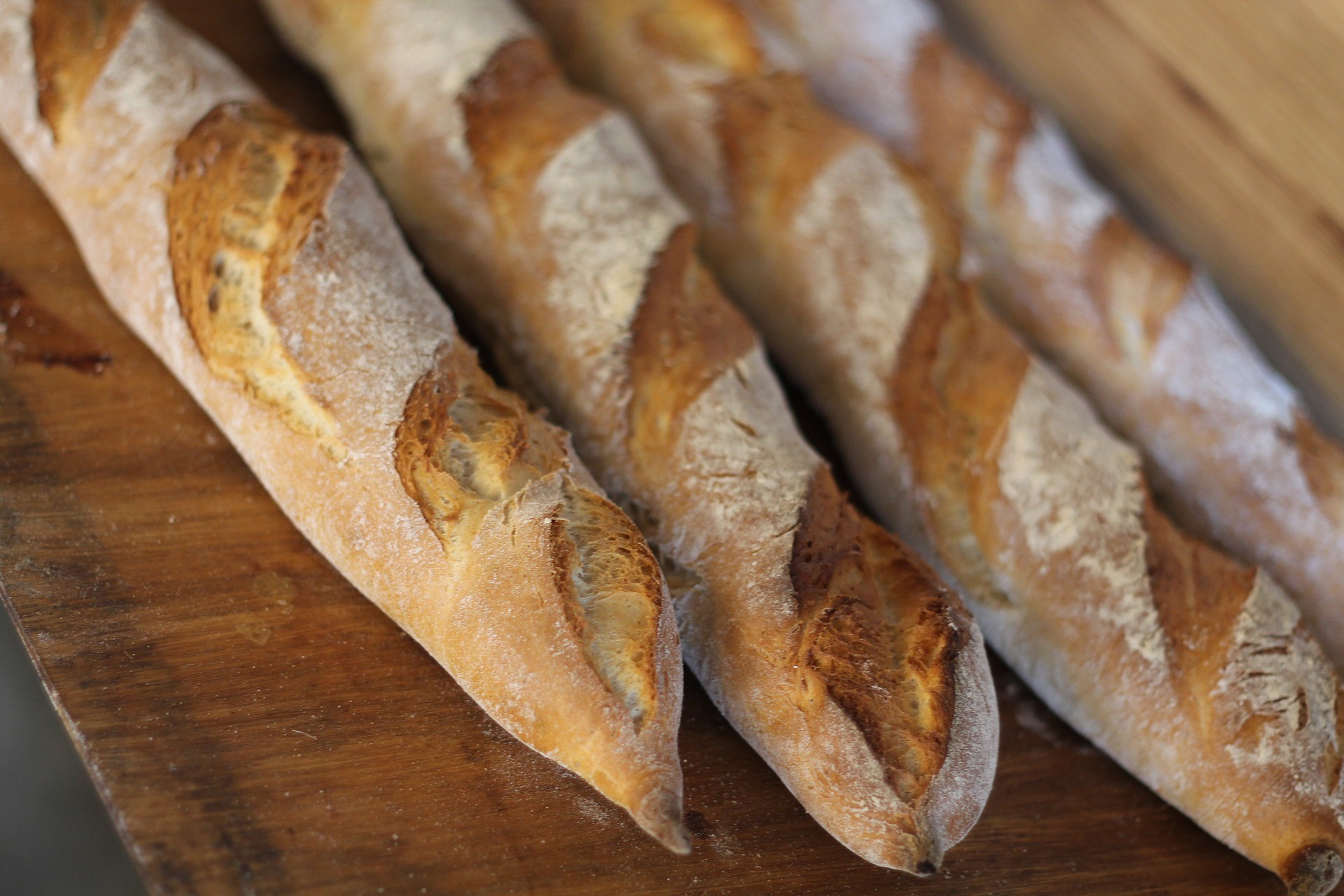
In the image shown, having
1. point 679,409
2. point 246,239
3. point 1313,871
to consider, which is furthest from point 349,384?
point 1313,871

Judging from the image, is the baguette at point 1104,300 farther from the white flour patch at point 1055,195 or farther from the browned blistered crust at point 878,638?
the browned blistered crust at point 878,638

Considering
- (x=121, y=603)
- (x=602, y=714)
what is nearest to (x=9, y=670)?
(x=121, y=603)

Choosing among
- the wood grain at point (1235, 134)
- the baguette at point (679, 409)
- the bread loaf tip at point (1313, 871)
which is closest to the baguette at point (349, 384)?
the baguette at point (679, 409)

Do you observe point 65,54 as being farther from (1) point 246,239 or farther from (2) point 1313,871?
(2) point 1313,871

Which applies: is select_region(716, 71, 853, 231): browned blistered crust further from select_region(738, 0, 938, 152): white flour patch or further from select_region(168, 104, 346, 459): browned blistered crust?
select_region(168, 104, 346, 459): browned blistered crust

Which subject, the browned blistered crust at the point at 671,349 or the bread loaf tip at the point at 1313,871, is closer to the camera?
the bread loaf tip at the point at 1313,871

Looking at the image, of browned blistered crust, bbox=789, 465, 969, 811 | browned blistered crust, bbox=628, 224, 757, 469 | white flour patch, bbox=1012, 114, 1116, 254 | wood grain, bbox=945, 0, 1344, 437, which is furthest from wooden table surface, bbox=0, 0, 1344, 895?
wood grain, bbox=945, 0, 1344, 437
